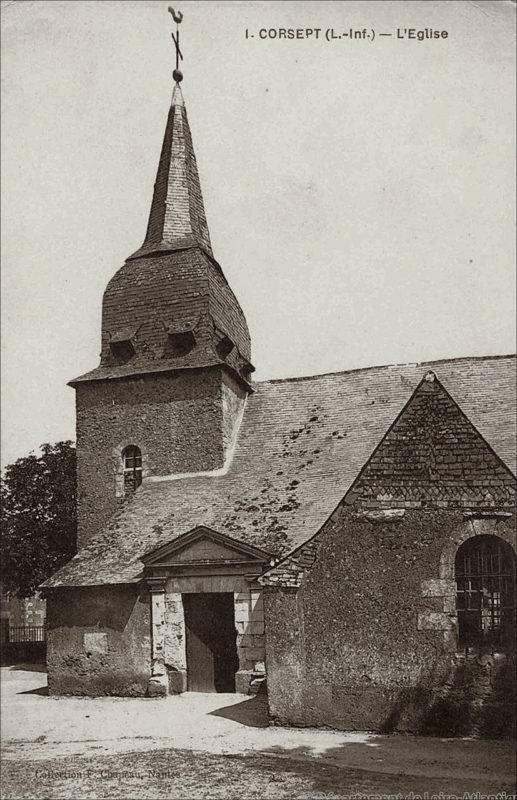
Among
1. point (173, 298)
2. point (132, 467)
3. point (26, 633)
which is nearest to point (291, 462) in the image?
point (132, 467)

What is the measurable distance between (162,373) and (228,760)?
13955 millimetres

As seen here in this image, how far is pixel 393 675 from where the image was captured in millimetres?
11266

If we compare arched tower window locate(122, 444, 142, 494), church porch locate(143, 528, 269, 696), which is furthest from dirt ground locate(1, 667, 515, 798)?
arched tower window locate(122, 444, 142, 494)

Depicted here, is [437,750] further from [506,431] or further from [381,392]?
[381,392]

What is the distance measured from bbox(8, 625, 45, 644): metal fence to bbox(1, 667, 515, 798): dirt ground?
1119 centimetres

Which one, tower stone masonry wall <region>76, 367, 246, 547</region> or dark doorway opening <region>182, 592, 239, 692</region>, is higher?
tower stone masonry wall <region>76, 367, 246, 547</region>

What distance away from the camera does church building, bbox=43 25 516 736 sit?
11.4 meters

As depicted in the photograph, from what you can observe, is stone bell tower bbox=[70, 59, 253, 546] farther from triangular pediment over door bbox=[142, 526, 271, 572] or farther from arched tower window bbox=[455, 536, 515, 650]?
arched tower window bbox=[455, 536, 515, 650]

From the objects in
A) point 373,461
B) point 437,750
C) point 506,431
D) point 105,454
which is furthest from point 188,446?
point 437,750

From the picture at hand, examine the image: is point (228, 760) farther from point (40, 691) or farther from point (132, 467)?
point (132, 467)

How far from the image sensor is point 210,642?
1823 centimetres

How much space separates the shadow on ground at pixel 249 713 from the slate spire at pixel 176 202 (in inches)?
541

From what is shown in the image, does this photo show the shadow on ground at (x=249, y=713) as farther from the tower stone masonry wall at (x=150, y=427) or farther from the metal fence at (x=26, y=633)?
the metal fence at (x=26, y=633)

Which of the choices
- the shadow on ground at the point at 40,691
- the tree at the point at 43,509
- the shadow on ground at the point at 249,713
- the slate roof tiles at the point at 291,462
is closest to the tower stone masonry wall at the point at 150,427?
the slate roof tiles at the point at 291,462
